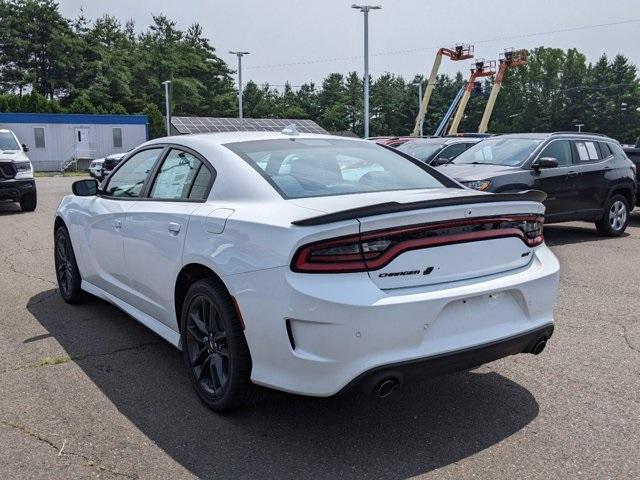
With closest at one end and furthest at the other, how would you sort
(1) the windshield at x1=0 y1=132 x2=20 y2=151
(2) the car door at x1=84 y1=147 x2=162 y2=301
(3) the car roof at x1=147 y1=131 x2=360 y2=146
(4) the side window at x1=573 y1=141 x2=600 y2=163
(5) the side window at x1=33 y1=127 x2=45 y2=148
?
(3) the car roof at x1=147 y1=131 x2=360 y2=146
(2) the car door at x1=84 y1=147 x2=162 y2=301
(4) the side window at x1=573 y1=141 x2=600 y2=163
(1) the windshield at x1=0 y1=132 x2=20 y2=151
(5) the side window at x1=33 y1=127 x2=45 y2=148

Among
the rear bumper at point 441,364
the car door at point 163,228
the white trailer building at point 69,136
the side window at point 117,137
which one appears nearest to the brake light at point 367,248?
the rear bumper at point 441,364

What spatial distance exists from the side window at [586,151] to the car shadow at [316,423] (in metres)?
7.14

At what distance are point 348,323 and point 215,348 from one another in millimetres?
1012

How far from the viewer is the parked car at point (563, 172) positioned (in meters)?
9.18

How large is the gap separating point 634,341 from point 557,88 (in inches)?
3753

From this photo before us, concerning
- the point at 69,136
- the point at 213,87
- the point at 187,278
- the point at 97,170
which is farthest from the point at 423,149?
the point at 213,87

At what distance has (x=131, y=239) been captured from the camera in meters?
4.36

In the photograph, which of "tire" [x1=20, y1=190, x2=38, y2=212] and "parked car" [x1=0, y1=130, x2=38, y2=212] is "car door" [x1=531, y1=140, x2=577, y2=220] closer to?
"parked car" [x1=0, y1=130, x2=38, y2=212]

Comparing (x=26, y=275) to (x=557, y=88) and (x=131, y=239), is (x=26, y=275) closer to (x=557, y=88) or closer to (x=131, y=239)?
(x=131, y=239)

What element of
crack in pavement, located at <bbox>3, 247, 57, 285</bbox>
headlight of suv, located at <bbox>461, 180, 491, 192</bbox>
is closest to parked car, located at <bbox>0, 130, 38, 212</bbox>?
crack in pavement, located at <bbox>3, 247, 57, 285</bbox>

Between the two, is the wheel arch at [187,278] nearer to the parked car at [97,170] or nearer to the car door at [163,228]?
the car door at [163,228]

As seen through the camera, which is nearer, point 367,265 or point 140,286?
point 367,265

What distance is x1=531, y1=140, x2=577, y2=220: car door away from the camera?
9391 mm

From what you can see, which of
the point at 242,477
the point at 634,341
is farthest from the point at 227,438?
the point at 634,341
